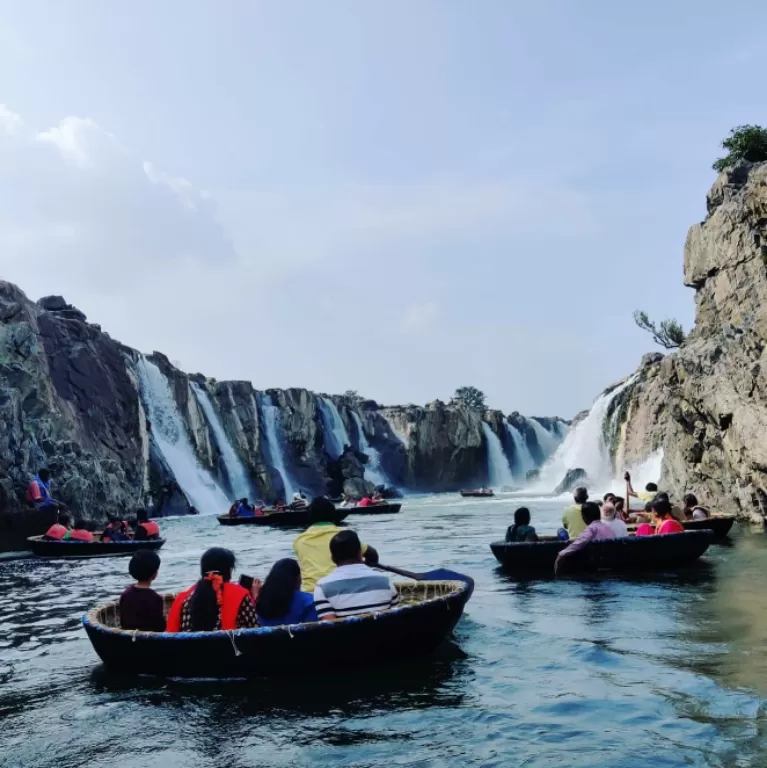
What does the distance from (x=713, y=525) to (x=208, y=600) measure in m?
12.6

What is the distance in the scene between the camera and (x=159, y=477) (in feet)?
152

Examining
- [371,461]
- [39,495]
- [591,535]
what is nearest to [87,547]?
[39,495]

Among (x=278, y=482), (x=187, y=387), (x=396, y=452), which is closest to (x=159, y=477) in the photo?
(x=187, y=387)

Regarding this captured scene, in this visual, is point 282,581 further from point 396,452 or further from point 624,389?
point 396,452

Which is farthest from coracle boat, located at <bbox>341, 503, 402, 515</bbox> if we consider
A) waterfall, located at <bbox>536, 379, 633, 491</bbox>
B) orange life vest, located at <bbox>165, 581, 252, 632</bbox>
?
orange life vest, located at <bbox>165, 581, 252, 632</bbox>

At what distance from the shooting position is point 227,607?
25.0 ft

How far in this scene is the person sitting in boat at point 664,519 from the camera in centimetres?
1420

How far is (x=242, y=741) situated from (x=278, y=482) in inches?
2225

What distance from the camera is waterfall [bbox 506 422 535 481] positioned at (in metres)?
80.3

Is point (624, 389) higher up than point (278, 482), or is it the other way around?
point (624, 389)

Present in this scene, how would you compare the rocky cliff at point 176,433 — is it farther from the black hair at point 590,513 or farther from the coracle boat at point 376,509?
the black hair at point 590,513

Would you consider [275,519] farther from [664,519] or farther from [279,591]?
[279,591]

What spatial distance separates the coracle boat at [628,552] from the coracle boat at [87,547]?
1232 centimetres

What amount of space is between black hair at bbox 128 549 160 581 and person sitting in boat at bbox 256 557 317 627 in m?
1.28
